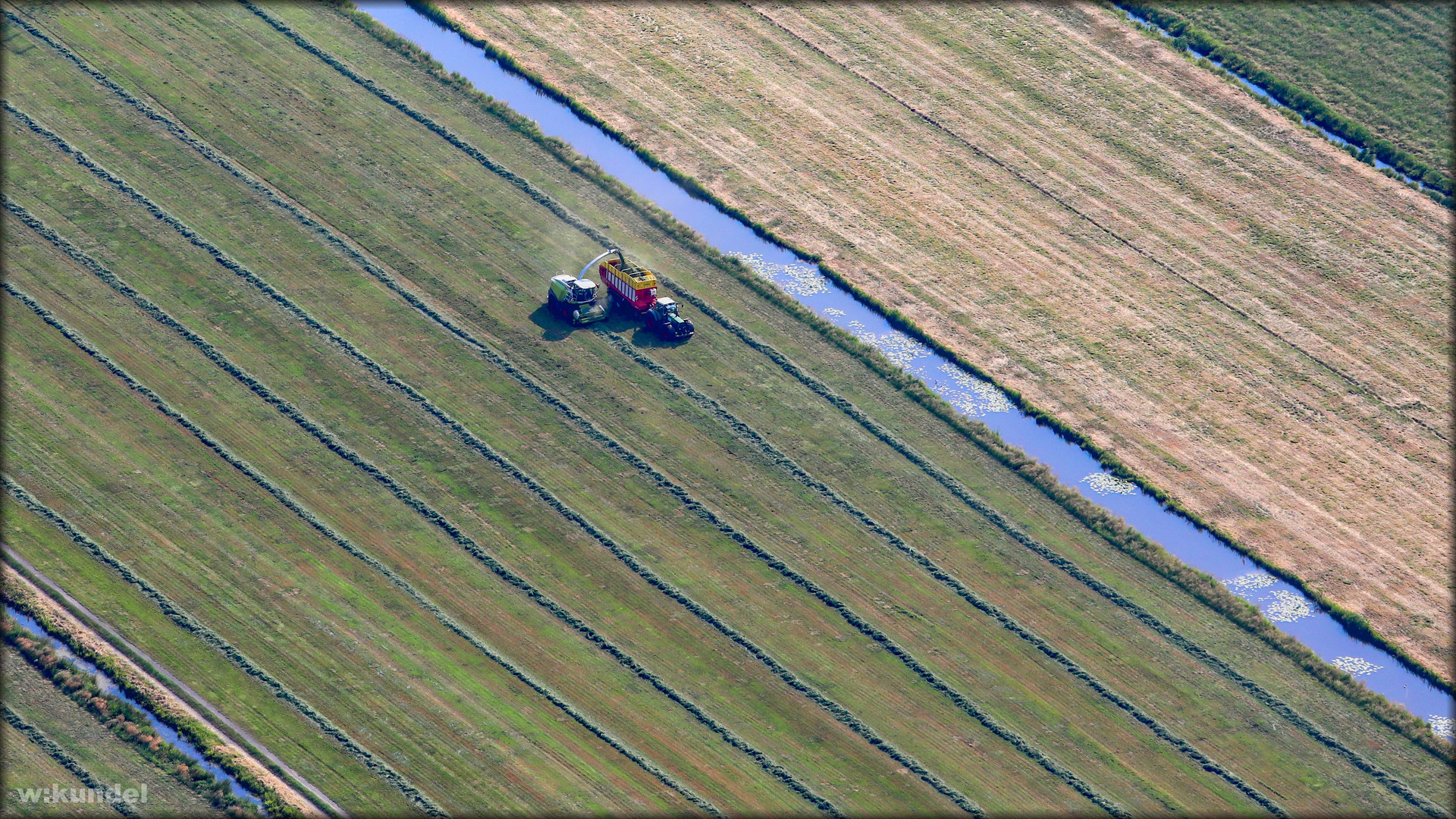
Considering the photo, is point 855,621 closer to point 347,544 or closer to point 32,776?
point 347,544

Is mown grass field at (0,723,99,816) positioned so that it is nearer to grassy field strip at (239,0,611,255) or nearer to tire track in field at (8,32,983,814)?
tire track in field at (8,32,983,814)

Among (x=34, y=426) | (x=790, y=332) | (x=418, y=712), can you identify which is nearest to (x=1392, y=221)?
(x=790, y=332)

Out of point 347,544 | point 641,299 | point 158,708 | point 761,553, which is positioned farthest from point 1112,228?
point 158,708

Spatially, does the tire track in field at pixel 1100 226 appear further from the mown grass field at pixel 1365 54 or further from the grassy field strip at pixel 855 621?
the grassy field strip at pixel 855 621

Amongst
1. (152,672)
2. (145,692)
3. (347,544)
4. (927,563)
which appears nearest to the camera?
(145,692)

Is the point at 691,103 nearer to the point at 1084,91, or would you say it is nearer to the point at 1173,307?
the point at 1084,91

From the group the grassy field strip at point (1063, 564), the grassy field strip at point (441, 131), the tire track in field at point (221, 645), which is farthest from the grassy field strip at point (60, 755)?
the grassy field strip at point (441, 131)
